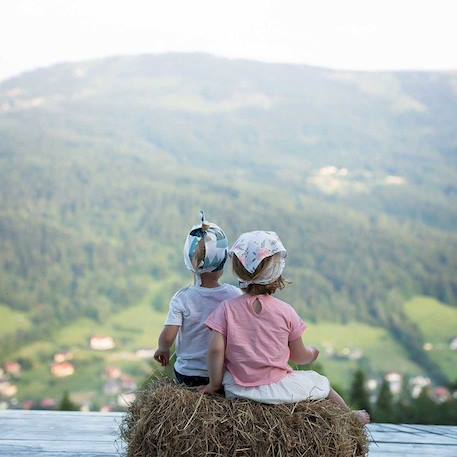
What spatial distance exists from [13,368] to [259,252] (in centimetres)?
1706

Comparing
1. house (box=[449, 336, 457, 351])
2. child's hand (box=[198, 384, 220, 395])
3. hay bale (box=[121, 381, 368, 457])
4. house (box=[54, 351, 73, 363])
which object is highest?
child's hand (box=[198, 384, 220, 395])

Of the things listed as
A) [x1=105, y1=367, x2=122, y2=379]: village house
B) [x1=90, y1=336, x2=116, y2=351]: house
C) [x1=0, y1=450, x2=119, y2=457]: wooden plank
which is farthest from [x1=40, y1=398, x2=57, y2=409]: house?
[x1=0, y1=450, x2=119, y2=457]: wooden plank

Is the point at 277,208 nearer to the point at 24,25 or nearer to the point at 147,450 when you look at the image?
the point at 24,25

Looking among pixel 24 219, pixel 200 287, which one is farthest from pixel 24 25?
pixel 200 287

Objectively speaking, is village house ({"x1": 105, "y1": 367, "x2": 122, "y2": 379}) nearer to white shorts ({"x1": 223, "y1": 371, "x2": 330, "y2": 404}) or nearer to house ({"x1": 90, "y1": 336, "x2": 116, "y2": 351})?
house ({"x1": 90, "y1": 336, "x2": 116, "y2": 351})

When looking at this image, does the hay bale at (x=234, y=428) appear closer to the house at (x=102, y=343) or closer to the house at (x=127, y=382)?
the house at (x=127, y=382)

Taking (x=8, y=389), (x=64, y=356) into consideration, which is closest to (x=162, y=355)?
(x=64, y=356)

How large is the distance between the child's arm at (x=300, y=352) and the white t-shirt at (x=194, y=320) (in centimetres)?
21

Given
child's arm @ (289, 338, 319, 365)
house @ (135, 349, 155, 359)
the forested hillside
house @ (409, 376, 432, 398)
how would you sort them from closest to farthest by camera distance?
child's arm @ (289, 338, 319, 365) → house @ (409, 376, 432, 398) → house @ (135, 349, 155, 359) → the forested hillside

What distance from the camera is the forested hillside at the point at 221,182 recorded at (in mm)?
18609

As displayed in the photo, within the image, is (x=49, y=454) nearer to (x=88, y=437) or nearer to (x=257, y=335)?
(x=88, y=437)

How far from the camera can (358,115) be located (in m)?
21.4

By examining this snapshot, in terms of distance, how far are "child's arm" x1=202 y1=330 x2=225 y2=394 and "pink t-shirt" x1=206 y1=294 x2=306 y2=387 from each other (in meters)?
0.02

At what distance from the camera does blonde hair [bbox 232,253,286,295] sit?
6.26 ft
